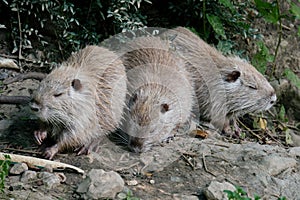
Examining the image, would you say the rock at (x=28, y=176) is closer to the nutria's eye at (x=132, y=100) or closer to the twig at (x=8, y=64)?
the nutria's eye at (x=132, y=100)

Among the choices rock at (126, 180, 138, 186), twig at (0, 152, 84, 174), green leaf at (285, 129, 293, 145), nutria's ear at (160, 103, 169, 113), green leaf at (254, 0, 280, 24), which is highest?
green leaf at (254, 0, 280, 24)

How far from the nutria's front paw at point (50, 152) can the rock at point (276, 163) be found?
1931 mm

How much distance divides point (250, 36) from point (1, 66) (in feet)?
10.3

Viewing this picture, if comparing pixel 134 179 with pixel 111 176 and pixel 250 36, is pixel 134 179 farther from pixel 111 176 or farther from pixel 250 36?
pixel 250 36

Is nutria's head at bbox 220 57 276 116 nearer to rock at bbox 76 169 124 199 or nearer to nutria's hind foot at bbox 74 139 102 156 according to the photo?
nutria's hind foot at bbox 74 139 102 156

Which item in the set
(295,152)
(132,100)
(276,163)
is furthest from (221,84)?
(276,163)

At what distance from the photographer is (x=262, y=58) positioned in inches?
270

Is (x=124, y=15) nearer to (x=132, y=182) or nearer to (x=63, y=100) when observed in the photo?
(x=63, y=100)

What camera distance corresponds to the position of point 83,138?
5043 mm

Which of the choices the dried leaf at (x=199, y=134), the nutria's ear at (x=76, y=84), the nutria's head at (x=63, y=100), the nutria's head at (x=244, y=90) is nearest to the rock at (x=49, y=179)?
the nutria's head at (x=63, y=100)

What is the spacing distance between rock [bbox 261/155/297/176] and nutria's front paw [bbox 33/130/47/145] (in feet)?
6.74

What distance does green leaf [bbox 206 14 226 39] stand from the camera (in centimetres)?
657

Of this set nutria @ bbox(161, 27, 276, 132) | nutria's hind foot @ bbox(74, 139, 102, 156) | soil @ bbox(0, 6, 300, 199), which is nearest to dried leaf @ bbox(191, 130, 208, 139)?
soil @ bbox(0, 6, 300, 199)

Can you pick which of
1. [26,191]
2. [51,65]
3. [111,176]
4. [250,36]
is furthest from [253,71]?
[26,191]
